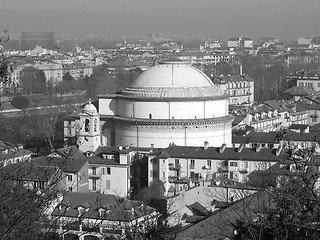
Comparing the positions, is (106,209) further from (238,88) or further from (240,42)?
(240,42)

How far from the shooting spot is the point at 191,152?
63.6ft

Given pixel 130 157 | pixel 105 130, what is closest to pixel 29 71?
pixel 105 130

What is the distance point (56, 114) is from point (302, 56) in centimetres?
5147

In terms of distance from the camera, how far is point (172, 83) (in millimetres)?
22531

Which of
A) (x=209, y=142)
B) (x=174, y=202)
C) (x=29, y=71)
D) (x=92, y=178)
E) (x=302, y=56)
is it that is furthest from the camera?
(x=302, y=56)

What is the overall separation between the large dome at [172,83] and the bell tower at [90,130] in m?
1.65

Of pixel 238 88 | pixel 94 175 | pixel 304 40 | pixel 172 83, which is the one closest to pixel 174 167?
pixel 94 175

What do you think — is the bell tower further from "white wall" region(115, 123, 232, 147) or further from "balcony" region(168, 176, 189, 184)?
"balcony" region(168, 176, 189, 184)

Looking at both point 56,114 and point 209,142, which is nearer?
point 209,142

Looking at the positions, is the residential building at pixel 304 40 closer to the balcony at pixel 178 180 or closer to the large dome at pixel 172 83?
the large dome at pixel 172 83

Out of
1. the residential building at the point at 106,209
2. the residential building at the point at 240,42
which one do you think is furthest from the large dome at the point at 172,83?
the residential building at the point at 240,42

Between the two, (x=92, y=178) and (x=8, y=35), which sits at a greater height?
(x=8, y=35)

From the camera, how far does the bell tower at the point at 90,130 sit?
68.9 feet

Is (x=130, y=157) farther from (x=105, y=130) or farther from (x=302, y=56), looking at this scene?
(x=302, y=56)
